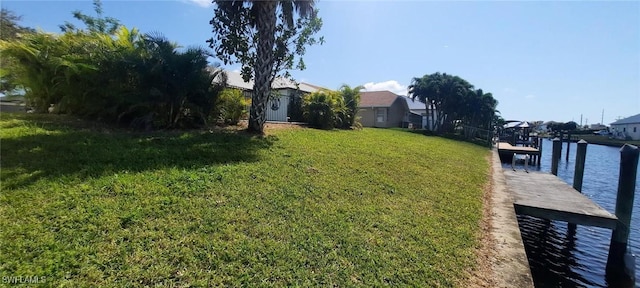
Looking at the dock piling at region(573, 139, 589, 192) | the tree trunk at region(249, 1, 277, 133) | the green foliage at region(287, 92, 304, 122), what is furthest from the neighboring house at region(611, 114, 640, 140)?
the tree trunk at region(249, 1, 277, 133)

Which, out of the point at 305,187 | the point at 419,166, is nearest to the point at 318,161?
the point at 305,187

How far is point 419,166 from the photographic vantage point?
388 inches

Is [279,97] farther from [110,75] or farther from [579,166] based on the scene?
[579,166]

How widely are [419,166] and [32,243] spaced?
9181 millimetres

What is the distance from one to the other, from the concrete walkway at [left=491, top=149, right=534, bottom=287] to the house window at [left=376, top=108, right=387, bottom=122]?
26.6m

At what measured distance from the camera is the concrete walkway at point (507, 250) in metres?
3.80

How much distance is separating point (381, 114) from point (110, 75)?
92.9 feet

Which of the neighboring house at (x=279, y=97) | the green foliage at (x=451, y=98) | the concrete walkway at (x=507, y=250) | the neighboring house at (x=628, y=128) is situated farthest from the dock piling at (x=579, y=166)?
the neighboring house at (x=628, y=128)

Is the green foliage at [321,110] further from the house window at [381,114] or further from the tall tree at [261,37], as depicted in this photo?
the house window at [381,114]

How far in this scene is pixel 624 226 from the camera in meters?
6.60

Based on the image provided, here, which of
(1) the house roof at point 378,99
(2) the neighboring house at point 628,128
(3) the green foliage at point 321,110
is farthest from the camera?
(2) the neighboring house at point 628,128

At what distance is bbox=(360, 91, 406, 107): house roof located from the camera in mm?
33219

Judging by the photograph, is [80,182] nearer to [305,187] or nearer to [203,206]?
[203,206]

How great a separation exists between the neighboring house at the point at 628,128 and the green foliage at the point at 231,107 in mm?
76533
